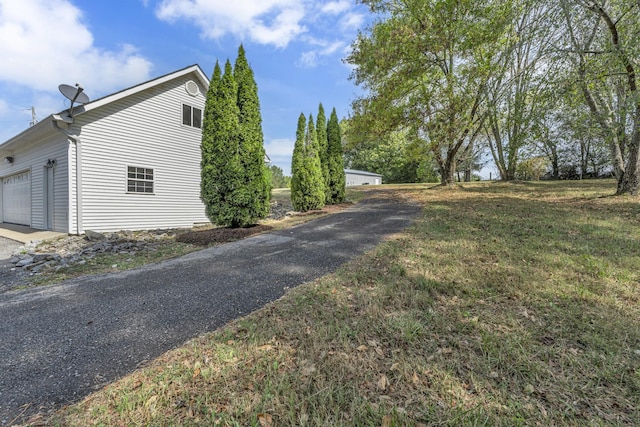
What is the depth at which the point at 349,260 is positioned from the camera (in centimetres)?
457

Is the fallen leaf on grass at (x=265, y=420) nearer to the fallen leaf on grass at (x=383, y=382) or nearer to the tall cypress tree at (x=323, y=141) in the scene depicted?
the fallen leaf on grass at (x=383, y=382)

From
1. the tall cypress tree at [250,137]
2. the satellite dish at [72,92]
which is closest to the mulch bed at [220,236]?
the tall cypress tree at [250,137]

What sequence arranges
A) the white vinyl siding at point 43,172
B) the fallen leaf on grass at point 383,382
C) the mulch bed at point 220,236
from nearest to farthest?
the fallen leaf on grass at point 383,382, the mulch bed at point 220,236, the white vinyl siding at point 43,172

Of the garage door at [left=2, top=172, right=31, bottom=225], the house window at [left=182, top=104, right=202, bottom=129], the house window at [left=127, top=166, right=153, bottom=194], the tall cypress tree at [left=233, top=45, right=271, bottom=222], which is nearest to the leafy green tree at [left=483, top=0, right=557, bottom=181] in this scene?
the tall cypress tree at [left=233, top=45, right=271, bottom=222]

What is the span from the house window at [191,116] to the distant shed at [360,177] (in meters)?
22.2

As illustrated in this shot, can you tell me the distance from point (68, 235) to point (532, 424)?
11.0 metres

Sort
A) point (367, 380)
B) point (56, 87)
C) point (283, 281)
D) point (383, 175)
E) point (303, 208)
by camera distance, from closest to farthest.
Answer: point (367, 380)
point (283, 281)
point (56, 87)
point (303, 208)
point (383, 175)

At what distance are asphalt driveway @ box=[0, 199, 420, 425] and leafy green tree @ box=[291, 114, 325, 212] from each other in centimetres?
493

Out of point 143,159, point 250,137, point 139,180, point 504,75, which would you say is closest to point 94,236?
point 139,180

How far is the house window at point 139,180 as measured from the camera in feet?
30.9

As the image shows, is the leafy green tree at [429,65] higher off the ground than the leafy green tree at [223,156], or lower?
higher

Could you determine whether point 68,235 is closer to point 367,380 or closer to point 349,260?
point 349,260

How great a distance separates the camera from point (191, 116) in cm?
1102

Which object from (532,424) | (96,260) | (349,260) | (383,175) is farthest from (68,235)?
(383,175)
